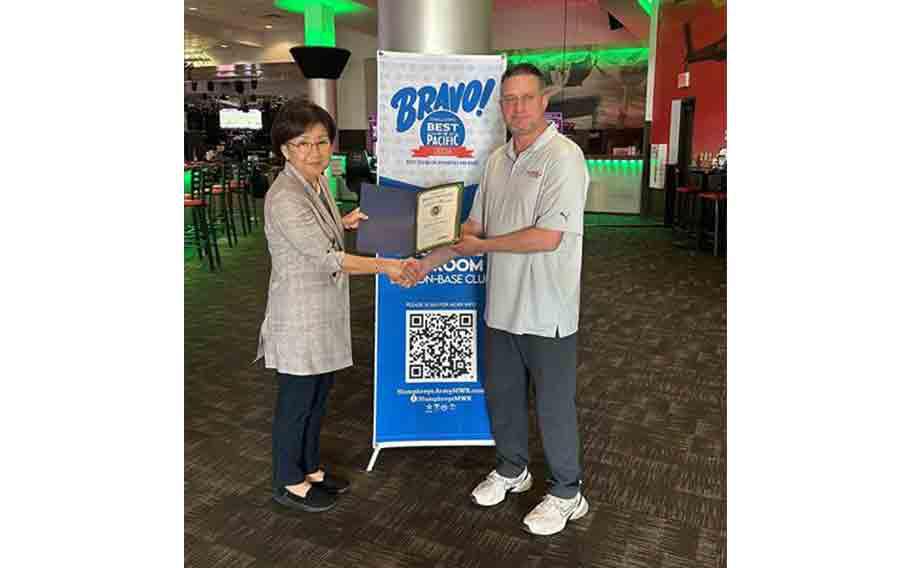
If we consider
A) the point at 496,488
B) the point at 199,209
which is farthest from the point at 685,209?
the point at 496,488

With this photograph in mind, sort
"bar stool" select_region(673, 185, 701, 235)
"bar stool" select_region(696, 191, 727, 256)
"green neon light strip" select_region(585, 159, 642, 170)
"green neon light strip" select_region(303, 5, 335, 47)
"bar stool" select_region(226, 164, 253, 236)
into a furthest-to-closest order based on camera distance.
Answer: "green neon light strip" select_region(303, 5, 335, 47) < "green neon light strip" select_region(585, 159, 642, 170) < "bar stool" select_region(673, 185, 701, 235) < "bar stool" select_region(226, 164, 253, 236) < "bar stool" select_region(696, 191, 727, 256)

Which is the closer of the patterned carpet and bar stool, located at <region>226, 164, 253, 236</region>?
the patterned carpet

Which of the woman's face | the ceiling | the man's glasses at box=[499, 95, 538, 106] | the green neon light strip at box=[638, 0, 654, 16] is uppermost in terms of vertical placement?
the ceiling

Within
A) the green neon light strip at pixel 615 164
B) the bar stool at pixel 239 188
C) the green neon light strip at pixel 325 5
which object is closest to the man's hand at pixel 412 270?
the bar stool at pixel 239 188

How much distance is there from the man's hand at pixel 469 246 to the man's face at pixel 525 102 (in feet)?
1.39

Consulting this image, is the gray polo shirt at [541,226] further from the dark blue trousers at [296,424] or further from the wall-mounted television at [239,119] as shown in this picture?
the wall-mounted television at [239,119]

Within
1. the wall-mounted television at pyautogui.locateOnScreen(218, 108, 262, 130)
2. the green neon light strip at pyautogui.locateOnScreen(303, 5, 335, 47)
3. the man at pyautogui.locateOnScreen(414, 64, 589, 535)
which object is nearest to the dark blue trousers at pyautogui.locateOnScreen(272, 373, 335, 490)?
the man at pyautogui.locateOnScreen(414, 64, 589, 535)

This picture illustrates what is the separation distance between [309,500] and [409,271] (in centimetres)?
98

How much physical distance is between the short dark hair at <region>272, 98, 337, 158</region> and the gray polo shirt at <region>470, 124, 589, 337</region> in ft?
2.26

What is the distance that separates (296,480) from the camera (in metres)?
2.72

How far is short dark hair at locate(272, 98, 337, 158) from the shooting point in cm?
246

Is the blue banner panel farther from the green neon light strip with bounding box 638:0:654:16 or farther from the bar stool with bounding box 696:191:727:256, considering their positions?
the green neon light strip with bounding box 638:0:654:16

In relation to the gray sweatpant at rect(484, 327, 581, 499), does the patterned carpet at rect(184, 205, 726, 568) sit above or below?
below

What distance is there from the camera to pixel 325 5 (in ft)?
47.6
